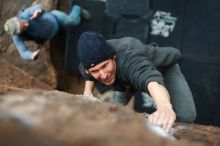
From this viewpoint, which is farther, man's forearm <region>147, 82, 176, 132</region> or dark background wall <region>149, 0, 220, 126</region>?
dark background wall <region>149, 0, 220, 126</region>

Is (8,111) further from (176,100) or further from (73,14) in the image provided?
(73,14)

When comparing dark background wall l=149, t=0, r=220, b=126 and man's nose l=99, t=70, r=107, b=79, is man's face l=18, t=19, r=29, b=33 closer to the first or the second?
dark background wall l=149, t=0, r=220, b=126

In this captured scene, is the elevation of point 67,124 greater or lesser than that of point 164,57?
greater

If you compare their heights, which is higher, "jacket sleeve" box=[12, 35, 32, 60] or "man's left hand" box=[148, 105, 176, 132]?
"man's left hand" box=[148, 105, 176, 132]

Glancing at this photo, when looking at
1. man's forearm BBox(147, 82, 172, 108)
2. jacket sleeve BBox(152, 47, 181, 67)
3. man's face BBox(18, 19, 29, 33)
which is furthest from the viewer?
man's face BBox(18, 19, 29, 33)

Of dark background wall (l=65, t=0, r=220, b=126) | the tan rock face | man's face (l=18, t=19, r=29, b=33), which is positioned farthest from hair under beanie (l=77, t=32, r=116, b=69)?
dark background wall (l=65, t=0, r=220, b=126)

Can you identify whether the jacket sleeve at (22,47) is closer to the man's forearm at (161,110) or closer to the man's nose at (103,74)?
the man's nose at (103,74)

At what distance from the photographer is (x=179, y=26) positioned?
3.34 metres

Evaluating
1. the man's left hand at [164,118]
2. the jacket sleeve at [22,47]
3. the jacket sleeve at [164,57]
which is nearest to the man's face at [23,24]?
the jacket sleeve at [22,47]

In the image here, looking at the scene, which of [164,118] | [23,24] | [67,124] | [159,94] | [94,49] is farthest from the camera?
[23,24]

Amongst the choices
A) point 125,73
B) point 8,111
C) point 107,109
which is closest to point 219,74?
point 125,73

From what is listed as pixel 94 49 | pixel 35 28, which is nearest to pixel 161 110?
pixel 94 49

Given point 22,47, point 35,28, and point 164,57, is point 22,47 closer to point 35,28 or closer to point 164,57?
point 35,28

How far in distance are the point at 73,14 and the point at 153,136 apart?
9.50 ft
